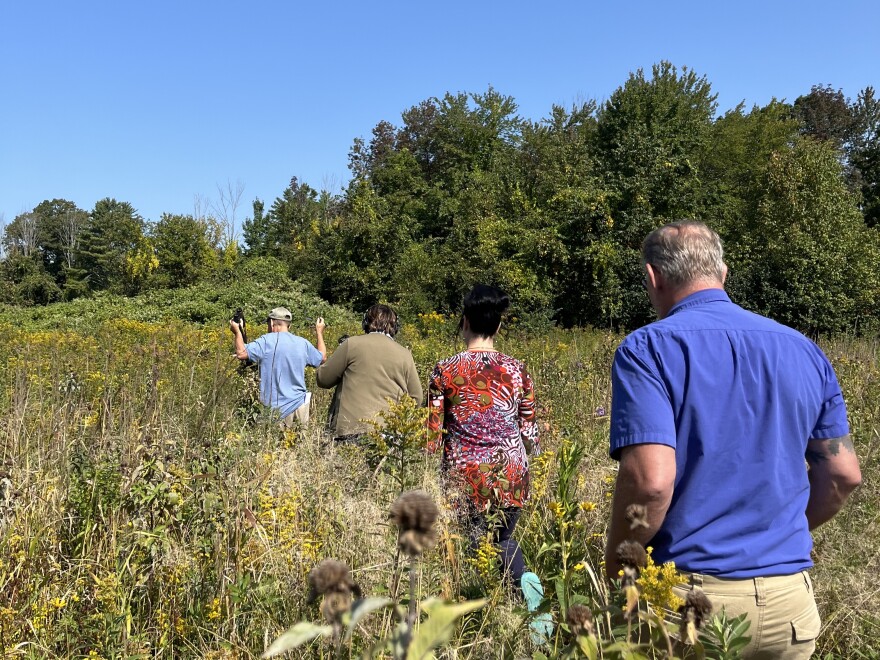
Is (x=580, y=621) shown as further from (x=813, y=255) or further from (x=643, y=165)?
(x=643, y=165)

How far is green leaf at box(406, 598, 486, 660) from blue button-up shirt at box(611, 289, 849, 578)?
3.62 ft

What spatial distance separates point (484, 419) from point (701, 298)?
1527mm

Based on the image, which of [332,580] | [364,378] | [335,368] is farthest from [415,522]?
[335,368]

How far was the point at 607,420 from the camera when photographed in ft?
19.1

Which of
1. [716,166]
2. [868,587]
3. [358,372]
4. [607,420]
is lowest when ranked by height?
[868,587]

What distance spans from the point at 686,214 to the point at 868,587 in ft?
86.1

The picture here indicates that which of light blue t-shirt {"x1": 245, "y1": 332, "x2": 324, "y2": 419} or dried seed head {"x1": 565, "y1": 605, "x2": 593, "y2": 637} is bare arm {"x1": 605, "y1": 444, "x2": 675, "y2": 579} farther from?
light blue t-shirt {"x1": 245, "y1": 332, "x2": 324, "y2": 419}

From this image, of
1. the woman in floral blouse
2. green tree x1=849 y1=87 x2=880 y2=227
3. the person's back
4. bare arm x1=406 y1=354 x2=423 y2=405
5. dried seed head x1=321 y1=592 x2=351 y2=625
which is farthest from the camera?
green tree x1=849 y1=87 x2=880 y2=227

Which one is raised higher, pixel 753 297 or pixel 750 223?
pixel 750 223

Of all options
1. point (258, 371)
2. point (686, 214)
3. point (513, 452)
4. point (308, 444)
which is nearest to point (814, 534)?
point (513, 452)

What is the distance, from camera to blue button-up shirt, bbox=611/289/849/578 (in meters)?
1.85

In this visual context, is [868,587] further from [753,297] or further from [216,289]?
[216,289]

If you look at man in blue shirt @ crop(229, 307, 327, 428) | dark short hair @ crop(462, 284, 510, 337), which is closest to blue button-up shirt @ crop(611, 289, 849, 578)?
dark short hair @ crop(462, 284, 510, 337)

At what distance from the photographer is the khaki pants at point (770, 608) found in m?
1.83
